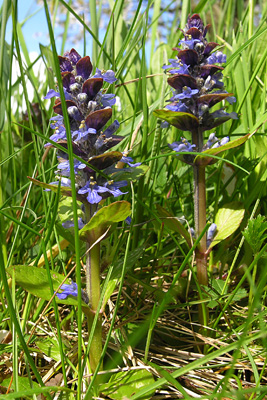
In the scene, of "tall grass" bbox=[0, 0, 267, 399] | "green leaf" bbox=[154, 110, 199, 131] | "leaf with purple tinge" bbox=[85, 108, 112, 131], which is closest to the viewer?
"tall grass" bbox=[0, 0, 267, 399]

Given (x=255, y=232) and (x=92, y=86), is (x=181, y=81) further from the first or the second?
(x=255, y=232)

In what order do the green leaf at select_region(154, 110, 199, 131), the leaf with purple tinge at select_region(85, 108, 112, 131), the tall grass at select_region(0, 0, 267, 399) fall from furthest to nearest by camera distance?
the green leaf at select_region(154, 110, 199, 131), the leaf with purple tinge at select_region(85, 108, 112, 131), the tall grass at select_region(0, 0, 267, 399)

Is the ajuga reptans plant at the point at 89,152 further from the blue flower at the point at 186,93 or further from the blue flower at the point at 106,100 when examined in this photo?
the blue flower at the point at 186,93

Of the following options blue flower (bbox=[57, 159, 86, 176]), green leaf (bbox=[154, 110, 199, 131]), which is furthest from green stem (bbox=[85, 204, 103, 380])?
green leaf (bbox=[154, 110, 199, 131])

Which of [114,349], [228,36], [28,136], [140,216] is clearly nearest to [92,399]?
[114,349]

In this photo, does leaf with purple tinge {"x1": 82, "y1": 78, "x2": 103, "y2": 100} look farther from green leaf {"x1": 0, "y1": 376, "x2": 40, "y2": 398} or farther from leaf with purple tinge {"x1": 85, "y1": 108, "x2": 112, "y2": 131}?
green leaf {"x1": 0, "y1": 376, "x2": 40, "y2": 398}

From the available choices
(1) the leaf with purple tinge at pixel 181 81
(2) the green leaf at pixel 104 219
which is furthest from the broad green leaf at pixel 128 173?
(1) the leaf with purple tinge at pixel 181 81
